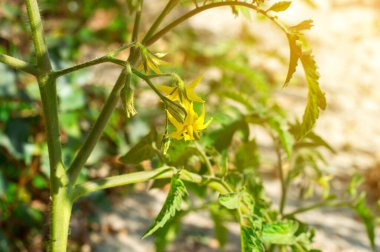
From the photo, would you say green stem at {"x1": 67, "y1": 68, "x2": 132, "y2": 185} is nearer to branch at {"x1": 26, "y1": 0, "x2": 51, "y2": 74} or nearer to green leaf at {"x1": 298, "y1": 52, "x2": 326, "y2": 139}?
branch at {"x1": 26, "y1": 0, "x2": 51, "y2": 74}

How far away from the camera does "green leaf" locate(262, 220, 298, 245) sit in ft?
3.93

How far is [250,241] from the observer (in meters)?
1.10

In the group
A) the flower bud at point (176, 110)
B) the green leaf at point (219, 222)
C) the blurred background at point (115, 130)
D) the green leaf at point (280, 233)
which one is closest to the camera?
the flower bud at point (176, 110)

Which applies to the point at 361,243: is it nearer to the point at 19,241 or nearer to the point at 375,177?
the point at 375,177

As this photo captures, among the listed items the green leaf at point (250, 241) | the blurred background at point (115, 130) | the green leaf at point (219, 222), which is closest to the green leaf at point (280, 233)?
the green leaf at point (250, 241)


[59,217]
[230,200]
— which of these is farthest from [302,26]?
[59,217]

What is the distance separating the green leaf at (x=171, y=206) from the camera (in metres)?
0.95

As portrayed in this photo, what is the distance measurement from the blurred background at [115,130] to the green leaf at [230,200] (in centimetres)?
37

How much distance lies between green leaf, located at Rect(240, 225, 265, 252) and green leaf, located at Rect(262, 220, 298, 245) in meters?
0.09

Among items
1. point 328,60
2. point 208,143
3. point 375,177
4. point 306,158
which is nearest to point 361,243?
point 375,177

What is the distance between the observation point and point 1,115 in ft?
7.04

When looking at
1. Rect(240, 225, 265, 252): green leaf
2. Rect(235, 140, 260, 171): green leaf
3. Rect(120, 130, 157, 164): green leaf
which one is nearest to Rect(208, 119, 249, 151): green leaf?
Rect(235, 140, 260, 171): green leaf

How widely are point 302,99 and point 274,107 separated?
9.10 ft

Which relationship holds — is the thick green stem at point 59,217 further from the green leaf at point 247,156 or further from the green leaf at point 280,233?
the green leaf at point 247,156
